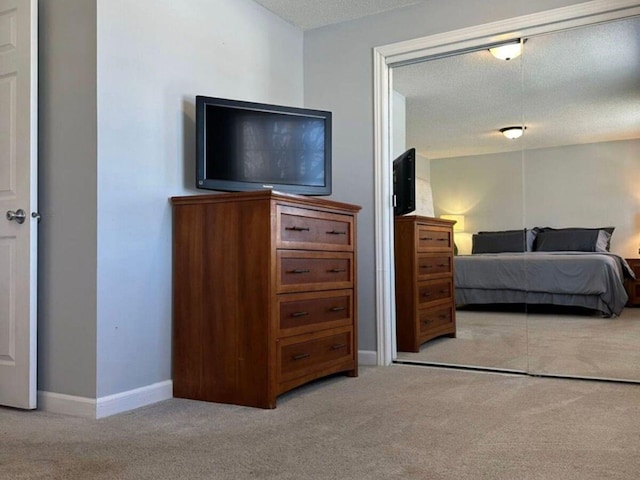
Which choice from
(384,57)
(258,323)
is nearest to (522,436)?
(258,323)

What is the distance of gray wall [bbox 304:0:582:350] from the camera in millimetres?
3346

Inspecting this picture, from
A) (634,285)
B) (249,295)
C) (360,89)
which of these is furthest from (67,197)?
(634,285)

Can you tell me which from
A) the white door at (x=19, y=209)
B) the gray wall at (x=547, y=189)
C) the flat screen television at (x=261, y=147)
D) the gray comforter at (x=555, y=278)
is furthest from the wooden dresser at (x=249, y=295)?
the gray comforter at (x=555, y=278)

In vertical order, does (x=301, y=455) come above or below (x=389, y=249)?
below

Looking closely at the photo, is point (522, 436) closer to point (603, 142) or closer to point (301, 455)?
point (301, 455)

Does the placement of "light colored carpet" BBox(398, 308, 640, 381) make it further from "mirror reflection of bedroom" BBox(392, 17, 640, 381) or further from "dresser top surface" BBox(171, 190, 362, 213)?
"dresser top surface" BBox(171, 190, 362, 213)

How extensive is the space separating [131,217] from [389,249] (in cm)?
163

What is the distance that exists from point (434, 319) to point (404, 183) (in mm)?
893

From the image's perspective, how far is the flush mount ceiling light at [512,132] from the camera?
3312 mm

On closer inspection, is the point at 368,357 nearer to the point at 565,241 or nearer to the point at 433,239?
the point at 433,239

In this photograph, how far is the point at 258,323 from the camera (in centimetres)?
241

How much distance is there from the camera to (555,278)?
331cm

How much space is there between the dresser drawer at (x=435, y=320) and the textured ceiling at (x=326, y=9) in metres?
1.90

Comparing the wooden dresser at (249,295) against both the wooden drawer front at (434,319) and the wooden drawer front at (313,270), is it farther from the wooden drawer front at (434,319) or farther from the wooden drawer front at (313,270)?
the wooden drawer front at (434,319)
